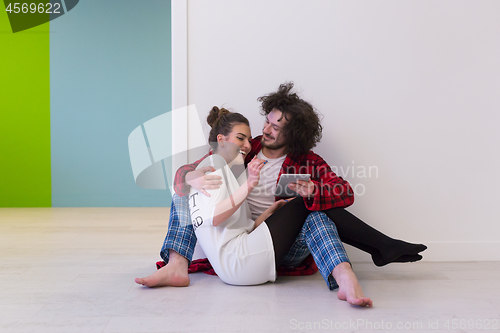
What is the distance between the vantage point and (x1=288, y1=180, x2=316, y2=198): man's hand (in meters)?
1.45

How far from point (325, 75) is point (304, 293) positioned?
1.07 m

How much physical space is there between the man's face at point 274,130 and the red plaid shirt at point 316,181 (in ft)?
0.22

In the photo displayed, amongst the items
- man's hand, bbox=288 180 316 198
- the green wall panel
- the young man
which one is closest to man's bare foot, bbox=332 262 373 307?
the young man

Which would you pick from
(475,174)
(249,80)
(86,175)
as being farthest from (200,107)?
(86,175)

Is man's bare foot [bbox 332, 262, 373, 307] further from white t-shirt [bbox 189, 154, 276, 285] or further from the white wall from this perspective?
the white wall

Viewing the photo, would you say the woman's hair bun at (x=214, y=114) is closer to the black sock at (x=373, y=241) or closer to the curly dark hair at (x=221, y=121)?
the curly dark hair at (x=221, y=121)

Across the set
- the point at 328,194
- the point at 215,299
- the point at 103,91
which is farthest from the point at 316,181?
the point at 103,91

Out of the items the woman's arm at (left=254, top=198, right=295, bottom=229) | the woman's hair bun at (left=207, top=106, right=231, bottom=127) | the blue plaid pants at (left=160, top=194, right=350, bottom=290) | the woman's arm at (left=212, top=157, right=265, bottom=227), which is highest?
the woman's hair bun at (left=207, top=106, right=231, bottom=127)

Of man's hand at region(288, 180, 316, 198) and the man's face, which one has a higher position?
the man's face

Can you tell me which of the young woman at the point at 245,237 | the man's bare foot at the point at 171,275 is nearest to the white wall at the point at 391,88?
the young woman at the point at 245,237

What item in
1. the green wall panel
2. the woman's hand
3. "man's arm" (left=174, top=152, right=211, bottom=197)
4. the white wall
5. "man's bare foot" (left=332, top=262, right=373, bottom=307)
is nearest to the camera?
"man's bare foot" (left=332, top=262, right=373, bottom=307)

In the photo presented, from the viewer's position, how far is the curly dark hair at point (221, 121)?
167cm

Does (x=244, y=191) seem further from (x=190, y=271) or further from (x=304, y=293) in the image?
(x=190, y=271)

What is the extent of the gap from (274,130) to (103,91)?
122 inches
